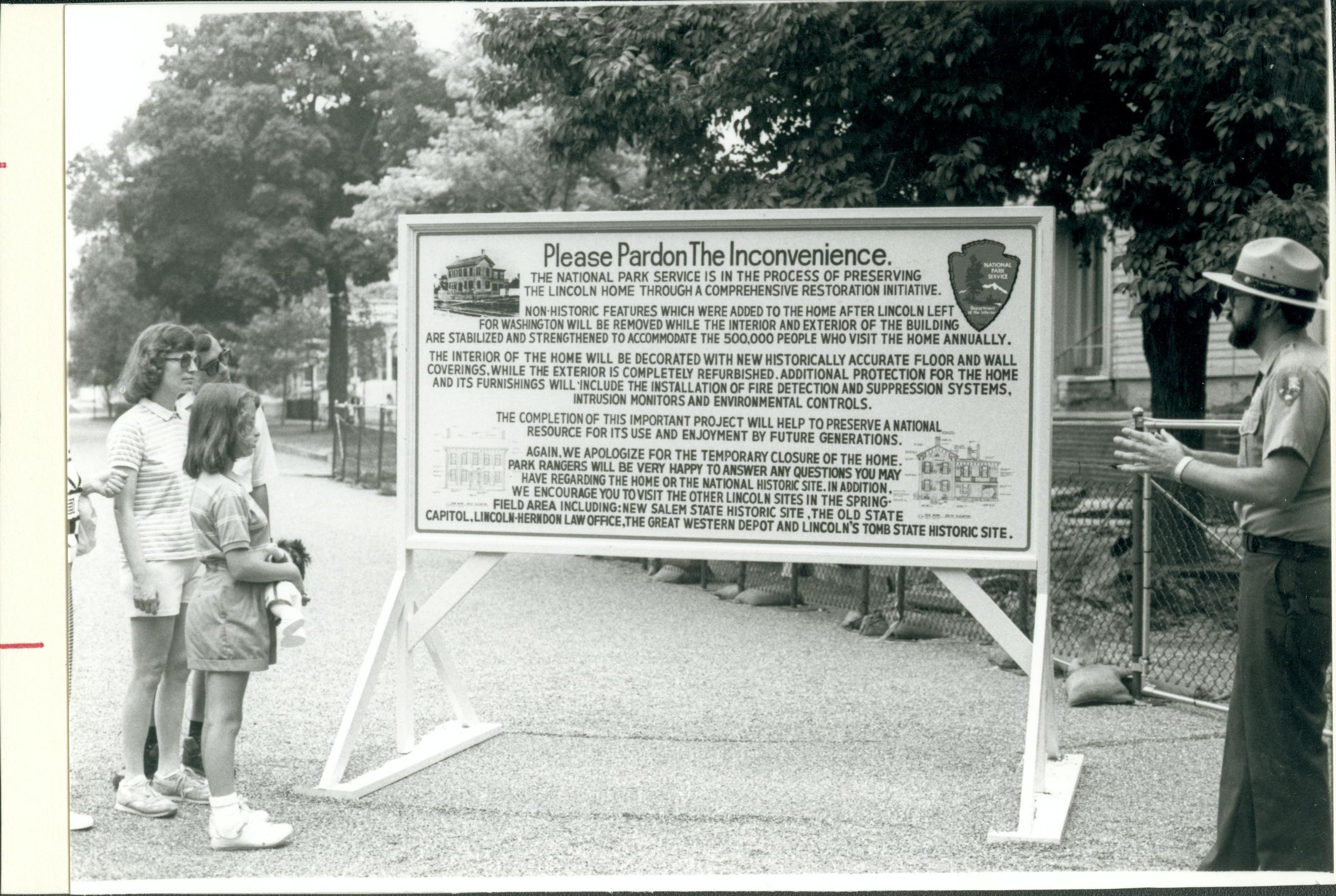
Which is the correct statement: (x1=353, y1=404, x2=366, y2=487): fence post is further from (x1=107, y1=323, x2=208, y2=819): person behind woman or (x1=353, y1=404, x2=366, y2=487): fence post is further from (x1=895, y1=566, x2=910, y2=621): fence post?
(x1=107, y1=323, x2=208, y2=819): person behind woman

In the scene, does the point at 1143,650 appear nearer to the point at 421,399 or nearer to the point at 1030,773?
the point at 1030,773

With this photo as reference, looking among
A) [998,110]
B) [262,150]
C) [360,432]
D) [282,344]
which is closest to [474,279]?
[998,110]

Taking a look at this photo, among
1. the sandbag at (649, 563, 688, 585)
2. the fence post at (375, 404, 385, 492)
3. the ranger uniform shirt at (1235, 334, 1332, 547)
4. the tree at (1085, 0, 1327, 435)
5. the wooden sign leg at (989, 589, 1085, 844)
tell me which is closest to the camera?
the ranger uniform shirt at (1235, 334, 1332, 547)

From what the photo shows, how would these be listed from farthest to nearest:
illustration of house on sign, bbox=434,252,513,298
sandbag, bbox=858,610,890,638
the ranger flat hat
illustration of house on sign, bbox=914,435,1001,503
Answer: sandbag, bbox=858,610,890,638
illustration of house on sign, bbox=434,252,513,298
illustration of house on sign, bbox=914,435,1001,503
the ranger flat hat

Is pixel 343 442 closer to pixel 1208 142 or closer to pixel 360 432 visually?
pixel 360 432

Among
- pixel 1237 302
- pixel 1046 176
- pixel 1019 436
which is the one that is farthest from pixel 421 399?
pixel 1046 176

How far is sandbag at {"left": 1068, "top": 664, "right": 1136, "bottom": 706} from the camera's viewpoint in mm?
7320

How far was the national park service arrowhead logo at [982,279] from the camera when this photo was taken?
5383 mm

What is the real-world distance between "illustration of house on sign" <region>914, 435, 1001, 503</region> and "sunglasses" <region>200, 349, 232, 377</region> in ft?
9.27

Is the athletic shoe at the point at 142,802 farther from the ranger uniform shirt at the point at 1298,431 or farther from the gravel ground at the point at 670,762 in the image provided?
the ranger uniform shirt at the point at 1298,431

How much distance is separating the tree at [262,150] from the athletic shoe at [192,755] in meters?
4.14

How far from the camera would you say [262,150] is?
13289 millimetres

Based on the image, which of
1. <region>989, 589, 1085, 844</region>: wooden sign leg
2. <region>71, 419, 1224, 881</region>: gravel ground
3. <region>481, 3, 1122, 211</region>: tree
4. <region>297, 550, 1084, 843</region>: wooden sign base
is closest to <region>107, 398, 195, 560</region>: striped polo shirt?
<region>71, 419, 1224, 881</region>: gravel ground

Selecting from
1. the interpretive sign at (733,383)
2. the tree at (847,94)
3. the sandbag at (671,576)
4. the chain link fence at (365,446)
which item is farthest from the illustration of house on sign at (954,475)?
the chain link fence at (365,446)
